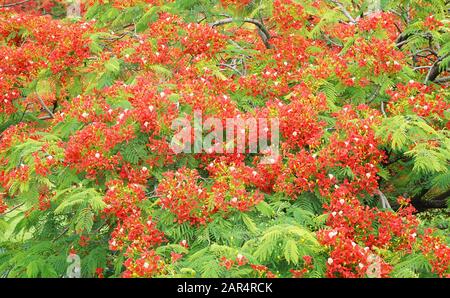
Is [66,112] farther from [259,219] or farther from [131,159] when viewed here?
[259,219]

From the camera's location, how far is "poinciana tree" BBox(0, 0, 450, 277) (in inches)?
189

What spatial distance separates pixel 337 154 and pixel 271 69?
1.68 meters

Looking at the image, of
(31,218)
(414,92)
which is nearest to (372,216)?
(414,92)

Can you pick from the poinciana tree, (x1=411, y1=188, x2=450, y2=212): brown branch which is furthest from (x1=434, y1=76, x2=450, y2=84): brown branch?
(x1=411, y1=188, x2=450, y2=212): brown branch

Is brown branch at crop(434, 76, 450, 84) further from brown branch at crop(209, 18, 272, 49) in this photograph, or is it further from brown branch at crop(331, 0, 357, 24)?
brown branch at crop(209, 18, 272, 49)

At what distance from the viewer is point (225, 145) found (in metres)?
5.46

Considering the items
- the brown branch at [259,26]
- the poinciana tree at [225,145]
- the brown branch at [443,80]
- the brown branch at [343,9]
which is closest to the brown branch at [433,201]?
the poinciana tree at [225,145]

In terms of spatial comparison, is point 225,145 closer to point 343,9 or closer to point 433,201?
point 433,201

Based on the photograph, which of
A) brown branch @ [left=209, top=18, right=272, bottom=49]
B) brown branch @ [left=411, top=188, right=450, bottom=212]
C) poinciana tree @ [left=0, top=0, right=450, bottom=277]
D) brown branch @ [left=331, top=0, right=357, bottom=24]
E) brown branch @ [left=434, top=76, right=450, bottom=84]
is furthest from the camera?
brown branch @ [left=331, top=0, right=357, bottom=24]

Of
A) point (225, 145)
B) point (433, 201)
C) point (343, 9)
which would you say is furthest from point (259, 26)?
point (433, 201)

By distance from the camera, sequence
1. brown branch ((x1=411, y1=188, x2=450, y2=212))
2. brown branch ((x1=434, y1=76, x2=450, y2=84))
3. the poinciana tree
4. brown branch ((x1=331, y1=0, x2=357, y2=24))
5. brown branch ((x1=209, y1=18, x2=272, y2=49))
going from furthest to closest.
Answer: brown branch ((x1=331, y1=0, x2=357, y2=24)) → brown branch ((x1=209, y1=18, x2=272, y2=49)) → brown branch ((x1=411, y1=188, x2=450, y2=212)) → brown branch ((x1=434, y1=76, x2=450, y2=84)) → the poinciana tree

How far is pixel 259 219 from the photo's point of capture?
197 inches

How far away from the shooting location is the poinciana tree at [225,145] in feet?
15.7

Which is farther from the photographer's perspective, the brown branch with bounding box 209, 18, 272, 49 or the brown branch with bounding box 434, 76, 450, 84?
the brown branch with bounding box 209, 18, 272, 49
